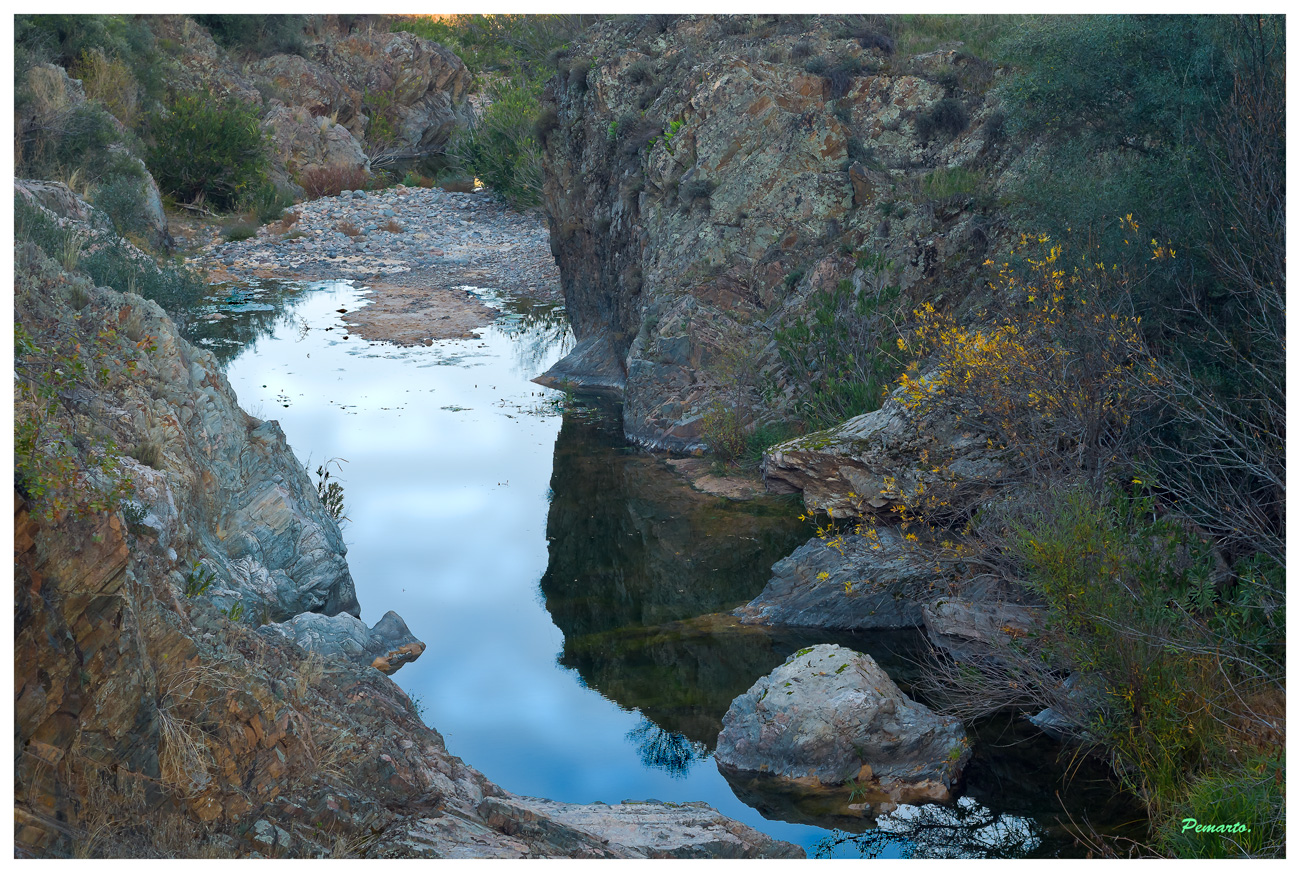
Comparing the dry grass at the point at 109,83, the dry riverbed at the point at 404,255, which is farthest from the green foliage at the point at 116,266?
the dry grass at the point at 109,83

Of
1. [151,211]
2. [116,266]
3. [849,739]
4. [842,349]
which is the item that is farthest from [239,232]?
[849,739]

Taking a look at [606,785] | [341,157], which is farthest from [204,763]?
[341,157]

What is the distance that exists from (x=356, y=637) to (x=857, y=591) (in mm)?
4624

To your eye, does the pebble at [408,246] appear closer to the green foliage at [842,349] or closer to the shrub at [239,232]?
the shrub at [239,232]

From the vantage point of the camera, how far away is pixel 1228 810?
5.39m

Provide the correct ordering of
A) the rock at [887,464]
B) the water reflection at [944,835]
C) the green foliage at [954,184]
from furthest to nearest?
the green foliage at [954,184] < the rock at [887,464] < the water reflection at [944,835]

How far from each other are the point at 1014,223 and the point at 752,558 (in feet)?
17.3

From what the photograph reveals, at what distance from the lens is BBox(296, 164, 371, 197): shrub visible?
108 ft

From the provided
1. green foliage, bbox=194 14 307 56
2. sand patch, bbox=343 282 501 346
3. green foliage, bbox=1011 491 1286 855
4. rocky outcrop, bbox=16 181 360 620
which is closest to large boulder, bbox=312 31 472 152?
green foliage, bbox=194 14 307 56

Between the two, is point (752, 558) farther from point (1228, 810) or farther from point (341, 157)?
point (341, 157)

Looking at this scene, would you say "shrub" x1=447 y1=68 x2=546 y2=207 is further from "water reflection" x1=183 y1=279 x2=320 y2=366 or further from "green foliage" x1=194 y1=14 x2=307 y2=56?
"green foliage" x1=194 y1=14 x2=307 y2=56

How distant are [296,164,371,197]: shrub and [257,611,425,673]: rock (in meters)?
26.3

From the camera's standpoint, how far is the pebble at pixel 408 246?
26141 mm

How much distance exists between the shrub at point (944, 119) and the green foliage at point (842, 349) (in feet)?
7.78
